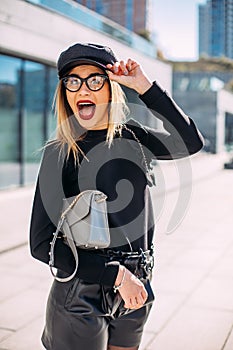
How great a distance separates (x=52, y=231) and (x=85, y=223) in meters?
0.17

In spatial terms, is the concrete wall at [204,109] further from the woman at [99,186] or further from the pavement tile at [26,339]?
the woman at [99,186]

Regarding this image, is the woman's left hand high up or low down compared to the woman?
up

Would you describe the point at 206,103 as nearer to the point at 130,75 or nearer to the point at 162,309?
the point at 162,309

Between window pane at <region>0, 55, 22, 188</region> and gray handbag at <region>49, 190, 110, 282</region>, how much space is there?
47.1 feet

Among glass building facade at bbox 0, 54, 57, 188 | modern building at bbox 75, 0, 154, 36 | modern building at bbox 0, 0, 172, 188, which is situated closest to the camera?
modern building at bbox 0, 0, 172, 188

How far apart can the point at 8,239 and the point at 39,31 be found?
32.1 feet

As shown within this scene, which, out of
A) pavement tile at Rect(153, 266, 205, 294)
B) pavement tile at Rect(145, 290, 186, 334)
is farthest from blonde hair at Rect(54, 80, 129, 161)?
pavement tile at Rect(153, 266, 205, 294)

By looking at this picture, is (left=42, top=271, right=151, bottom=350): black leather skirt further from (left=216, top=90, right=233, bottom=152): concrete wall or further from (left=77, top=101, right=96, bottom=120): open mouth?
(left=216, top=90, right=233, bottom=152): concrete wall

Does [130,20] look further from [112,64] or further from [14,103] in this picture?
[112,64]

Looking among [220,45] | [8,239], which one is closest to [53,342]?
[8,239]

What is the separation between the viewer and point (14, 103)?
16828 millimetres

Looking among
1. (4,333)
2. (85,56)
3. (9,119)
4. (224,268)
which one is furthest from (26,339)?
(9,119)

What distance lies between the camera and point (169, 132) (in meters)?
2.32

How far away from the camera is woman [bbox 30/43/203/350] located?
7.02ft
